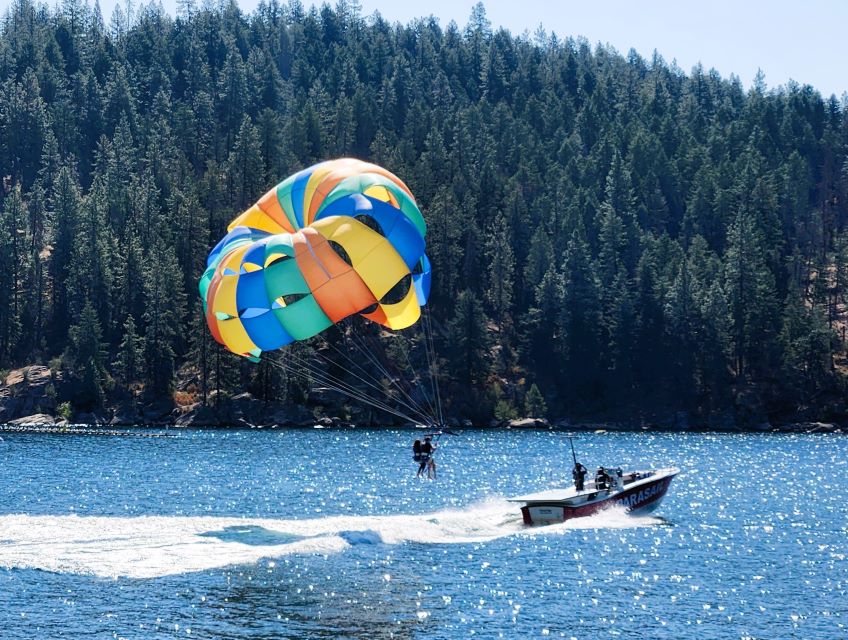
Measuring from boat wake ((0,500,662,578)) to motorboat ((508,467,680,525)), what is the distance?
34 cm

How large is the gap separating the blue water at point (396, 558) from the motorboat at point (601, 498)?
0.50m

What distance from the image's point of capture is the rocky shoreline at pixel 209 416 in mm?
92062

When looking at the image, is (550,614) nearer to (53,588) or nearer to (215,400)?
(53,588)

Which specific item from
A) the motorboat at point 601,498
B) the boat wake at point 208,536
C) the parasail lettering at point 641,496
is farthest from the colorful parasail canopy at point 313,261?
the parasail lettering at point 641,496

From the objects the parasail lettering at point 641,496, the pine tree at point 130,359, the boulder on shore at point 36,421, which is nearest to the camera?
the parasail lettering at point 641,496

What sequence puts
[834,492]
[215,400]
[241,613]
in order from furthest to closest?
1. [215,400]
2. [834,492]
3. [241,613]

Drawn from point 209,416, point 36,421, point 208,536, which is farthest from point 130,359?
point 208,536

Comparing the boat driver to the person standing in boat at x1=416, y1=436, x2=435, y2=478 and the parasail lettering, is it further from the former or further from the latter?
the person standing in boat at x1=416, y1=436, x2=435, y2=478

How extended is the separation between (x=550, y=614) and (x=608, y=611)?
1.48 m

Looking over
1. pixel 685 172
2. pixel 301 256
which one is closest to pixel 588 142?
pixel 685 172

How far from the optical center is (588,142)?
140500 mm

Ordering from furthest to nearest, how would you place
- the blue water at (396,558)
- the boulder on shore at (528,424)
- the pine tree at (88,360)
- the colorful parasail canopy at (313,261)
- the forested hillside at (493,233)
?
the forested hillside at (493,233) → the boulder on shore at (528,424) → the pine tree at (88,360) → the colorful parasail canopy at (313,261) → the blue water at (396,558)

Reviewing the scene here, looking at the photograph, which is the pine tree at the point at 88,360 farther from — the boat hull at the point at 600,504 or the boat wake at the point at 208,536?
the boat hull at the point at 600,504

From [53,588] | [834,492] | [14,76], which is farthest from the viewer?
[14,76]
